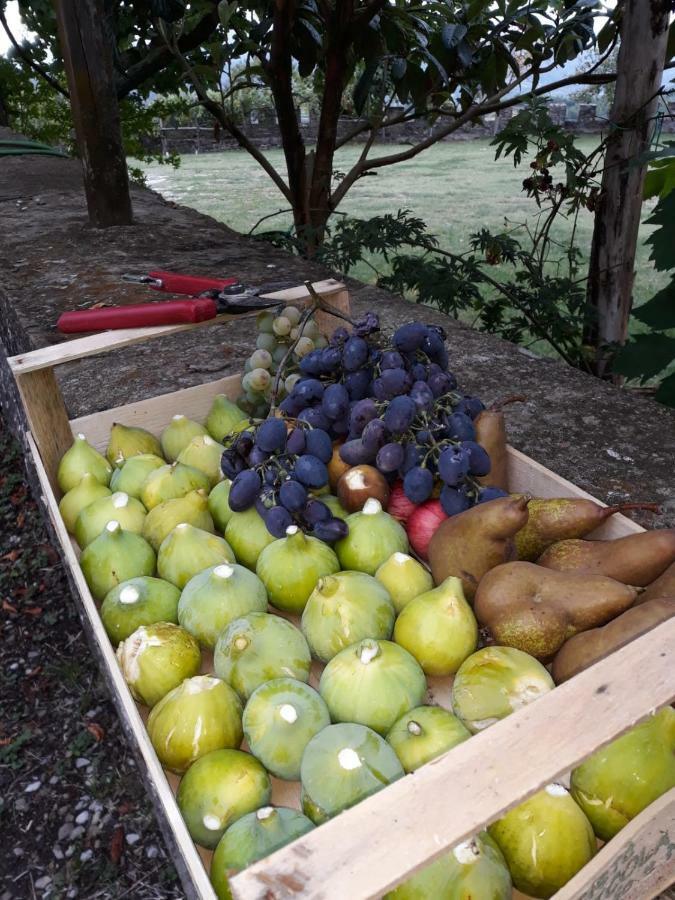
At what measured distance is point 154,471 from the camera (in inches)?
62.2

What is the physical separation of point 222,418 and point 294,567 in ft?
2.15

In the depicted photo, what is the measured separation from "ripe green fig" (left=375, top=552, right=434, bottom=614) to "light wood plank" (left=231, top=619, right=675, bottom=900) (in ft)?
1.81

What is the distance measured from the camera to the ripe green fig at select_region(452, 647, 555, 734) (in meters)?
0.99

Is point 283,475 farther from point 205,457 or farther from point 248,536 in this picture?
point 205,457

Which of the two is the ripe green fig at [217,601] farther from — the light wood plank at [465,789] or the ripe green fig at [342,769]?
the light wood plank at [465,789]

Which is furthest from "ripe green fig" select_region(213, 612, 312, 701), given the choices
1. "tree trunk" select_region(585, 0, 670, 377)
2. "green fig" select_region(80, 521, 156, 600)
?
"tree trunk" select_region(585, 0, 670, 377)

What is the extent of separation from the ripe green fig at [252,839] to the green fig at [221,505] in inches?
26.5

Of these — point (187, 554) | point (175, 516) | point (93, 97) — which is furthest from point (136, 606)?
point (93, 97)

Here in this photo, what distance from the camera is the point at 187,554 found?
1.32 meters

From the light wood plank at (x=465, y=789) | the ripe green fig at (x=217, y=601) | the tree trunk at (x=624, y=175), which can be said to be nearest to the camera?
the light wood plank at (x=465, y=789)

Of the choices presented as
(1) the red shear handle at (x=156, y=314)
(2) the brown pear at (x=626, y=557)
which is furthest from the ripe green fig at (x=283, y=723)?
(1) the red shear handle at (x=156, y=314)

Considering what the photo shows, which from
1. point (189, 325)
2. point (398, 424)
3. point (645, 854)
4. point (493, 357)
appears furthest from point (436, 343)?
point (493, 357)

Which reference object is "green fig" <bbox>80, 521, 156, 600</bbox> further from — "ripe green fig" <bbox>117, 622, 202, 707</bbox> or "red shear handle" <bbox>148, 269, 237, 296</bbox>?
"red shear handle" <bbox>148, 269, 237, 296</bbox>

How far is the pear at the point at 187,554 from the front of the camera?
4.32 ft
